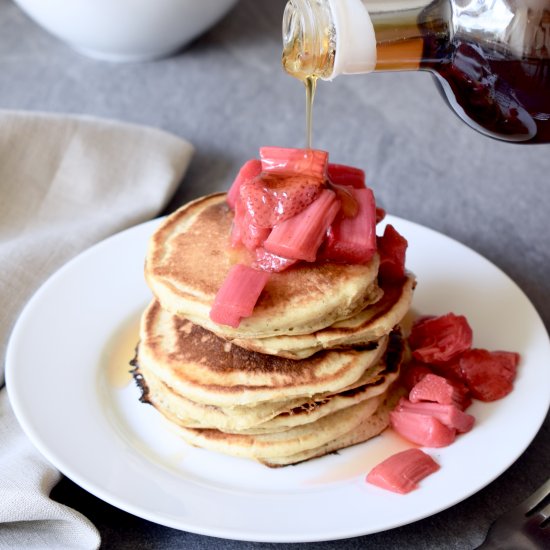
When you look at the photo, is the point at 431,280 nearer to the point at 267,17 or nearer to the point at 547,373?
the point at 547,373

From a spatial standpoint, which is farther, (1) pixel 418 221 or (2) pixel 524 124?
(1) pixel 418 221

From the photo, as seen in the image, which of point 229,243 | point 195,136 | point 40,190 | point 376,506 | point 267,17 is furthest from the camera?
point 267,17

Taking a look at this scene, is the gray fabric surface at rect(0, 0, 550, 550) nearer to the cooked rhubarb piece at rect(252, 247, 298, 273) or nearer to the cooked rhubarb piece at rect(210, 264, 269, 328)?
the cooked rhubarb piece at rect(252, 247, 298, 273)

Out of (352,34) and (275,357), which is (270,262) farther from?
(352,34)

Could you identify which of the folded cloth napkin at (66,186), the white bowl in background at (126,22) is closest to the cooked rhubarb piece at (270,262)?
the folded cloth napkin at (66,186)

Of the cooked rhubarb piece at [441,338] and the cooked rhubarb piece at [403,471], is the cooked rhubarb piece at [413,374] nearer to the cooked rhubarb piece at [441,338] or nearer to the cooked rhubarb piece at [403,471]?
the cooked rhubarb piece at [441,338]

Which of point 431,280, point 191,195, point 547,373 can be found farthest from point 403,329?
point 191,195

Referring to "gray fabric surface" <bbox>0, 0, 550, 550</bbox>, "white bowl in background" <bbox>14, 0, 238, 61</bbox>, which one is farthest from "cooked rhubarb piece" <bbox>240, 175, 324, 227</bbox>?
"white bowl in background" <bbox>14, 0, 238, 61</bbox>
